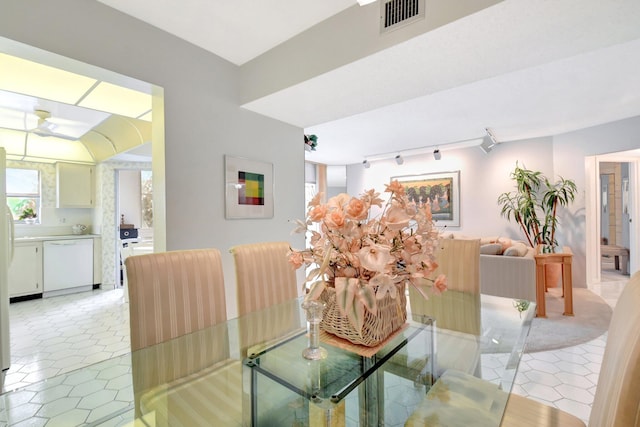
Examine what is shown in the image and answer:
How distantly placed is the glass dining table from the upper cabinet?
480 centimetres

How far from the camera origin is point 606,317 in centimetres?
320

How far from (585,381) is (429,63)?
8.05 feet

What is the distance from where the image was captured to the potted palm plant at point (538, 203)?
456 cm

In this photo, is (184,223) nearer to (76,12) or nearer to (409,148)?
(76,12)

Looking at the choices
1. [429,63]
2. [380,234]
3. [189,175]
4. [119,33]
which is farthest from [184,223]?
[429,63]

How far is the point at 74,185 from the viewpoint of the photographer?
4816 mm

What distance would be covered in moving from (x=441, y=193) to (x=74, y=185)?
6657 mm

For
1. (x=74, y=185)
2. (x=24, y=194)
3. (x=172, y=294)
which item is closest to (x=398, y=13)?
(x=172, y=294)

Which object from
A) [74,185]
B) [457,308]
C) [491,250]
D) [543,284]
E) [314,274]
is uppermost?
[74,185]

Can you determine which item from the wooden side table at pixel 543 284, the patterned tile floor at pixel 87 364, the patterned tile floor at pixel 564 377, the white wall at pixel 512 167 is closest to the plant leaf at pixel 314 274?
the patterned tile floor at pixel 87 364

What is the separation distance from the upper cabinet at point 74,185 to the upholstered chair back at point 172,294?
4.77 meters

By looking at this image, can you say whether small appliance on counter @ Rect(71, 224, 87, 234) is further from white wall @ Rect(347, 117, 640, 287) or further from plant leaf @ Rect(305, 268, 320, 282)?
white wall @ Rect(347, 117, 640, 287)

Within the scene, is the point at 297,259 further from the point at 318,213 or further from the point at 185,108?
the point at 185,108

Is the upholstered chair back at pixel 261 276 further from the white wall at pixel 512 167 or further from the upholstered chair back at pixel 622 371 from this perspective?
the white wall at pixel 512 167
